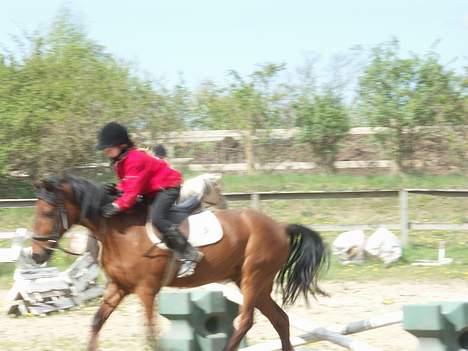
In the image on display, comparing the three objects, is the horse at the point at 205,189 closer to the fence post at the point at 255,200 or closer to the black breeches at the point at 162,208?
the black breeches at the point at 162,208

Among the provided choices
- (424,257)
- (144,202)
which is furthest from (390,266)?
(144,202)

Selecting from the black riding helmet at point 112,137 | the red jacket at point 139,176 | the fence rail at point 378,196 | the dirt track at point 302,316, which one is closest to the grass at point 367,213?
the fence rail at point 378,196

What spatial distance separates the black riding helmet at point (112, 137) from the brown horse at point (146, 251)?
14.3 inches

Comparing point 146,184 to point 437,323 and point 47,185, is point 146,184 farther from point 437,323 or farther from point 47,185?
point 437,323

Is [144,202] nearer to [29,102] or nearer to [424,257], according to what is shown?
[424,257]

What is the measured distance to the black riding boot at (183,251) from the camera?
7.07m

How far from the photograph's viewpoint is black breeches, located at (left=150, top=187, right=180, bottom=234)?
7.06 meters

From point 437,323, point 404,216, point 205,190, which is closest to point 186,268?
point 437,323

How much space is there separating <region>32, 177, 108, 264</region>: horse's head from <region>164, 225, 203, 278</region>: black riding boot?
586 mm

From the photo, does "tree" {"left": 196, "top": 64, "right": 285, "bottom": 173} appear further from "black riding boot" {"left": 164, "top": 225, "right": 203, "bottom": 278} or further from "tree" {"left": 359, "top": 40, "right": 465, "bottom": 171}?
"black riding boot" {"left": 164, "top": 225, "right": 203, "bottom": 278}

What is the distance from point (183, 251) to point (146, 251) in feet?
0.95

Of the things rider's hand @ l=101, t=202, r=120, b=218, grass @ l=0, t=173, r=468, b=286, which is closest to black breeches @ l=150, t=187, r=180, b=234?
rider's hand @ l=101, t=202, r=120, b=218

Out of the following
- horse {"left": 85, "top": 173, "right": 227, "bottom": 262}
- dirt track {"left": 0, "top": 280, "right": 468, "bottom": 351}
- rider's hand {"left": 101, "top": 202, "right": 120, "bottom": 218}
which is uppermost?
rider's hand {"left": 101, "top": 202, "right": 120, "bottom": 218}

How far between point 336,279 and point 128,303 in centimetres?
292
